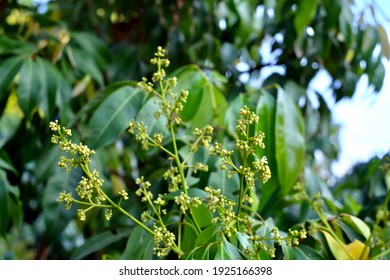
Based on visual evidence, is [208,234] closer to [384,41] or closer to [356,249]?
[356,249]

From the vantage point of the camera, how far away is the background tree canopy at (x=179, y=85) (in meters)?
0.88

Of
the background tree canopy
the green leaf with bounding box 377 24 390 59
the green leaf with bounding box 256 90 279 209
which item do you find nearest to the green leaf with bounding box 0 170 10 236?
the background tree canopy

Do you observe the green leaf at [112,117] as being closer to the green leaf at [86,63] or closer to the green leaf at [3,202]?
the green leaf at [3,202]

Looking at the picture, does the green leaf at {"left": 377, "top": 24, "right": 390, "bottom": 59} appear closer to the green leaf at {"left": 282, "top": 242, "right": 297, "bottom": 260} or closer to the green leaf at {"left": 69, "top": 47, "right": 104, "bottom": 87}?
the green leaf at {"left": 69, "top": 47, "right": 104, "bottom": 87}

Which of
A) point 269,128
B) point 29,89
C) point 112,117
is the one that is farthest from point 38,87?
point 269,128

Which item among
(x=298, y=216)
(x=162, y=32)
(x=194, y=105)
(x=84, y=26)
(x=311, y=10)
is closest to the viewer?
(x=194, y=105)

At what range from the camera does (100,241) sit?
904 mm

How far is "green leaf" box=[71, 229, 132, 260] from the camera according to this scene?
2.92ft
